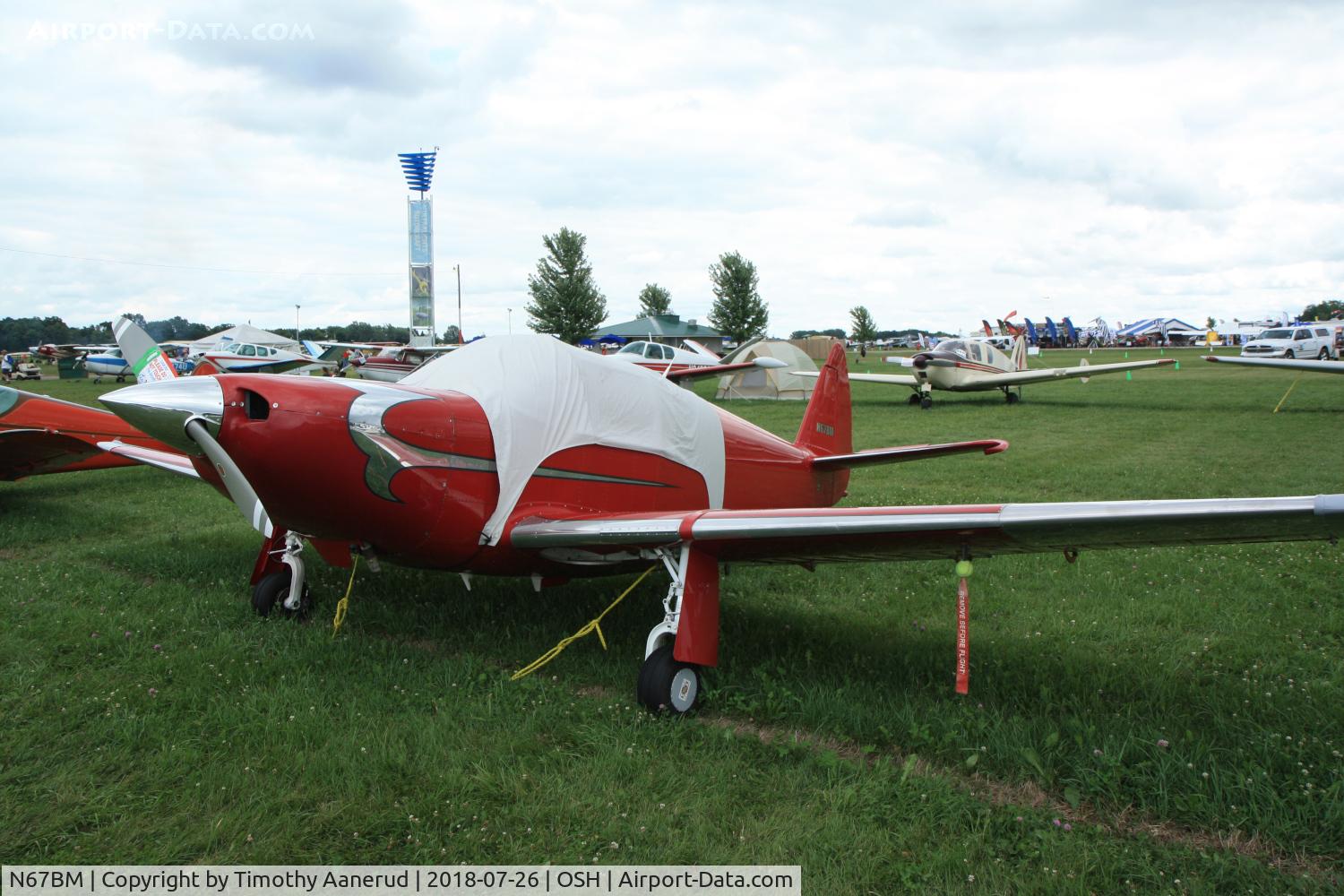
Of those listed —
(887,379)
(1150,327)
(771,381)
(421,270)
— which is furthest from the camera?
(1150,327)

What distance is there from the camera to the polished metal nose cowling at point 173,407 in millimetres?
3879

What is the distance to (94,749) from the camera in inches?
147

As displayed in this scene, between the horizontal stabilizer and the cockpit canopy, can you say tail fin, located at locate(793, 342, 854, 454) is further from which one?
the cockpit canopy

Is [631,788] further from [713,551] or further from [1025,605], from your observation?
[1025,605]

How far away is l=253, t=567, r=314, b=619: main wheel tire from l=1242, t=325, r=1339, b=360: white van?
46429 mm

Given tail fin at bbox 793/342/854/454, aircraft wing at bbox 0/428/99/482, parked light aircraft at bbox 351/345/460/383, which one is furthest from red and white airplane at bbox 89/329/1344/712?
parked light aircraft at bbox 351/345/460/383

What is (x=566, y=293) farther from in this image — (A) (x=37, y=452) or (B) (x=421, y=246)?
(A) (x=37, y=452)

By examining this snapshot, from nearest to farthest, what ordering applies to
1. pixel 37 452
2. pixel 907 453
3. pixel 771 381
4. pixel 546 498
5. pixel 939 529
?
pixel 939 529
pixel 546 498
pixel 907 453
pixel 37 452
pixel 771 381

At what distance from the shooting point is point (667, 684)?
13.5 feet

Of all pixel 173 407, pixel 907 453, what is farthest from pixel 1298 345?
pixel 173 407

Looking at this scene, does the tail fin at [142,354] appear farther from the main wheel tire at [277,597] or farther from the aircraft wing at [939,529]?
the aircraft wing at [939,529]

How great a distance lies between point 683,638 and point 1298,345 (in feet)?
164

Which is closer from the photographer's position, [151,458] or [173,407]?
[173,407]

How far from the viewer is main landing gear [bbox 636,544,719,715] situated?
13.5ft
